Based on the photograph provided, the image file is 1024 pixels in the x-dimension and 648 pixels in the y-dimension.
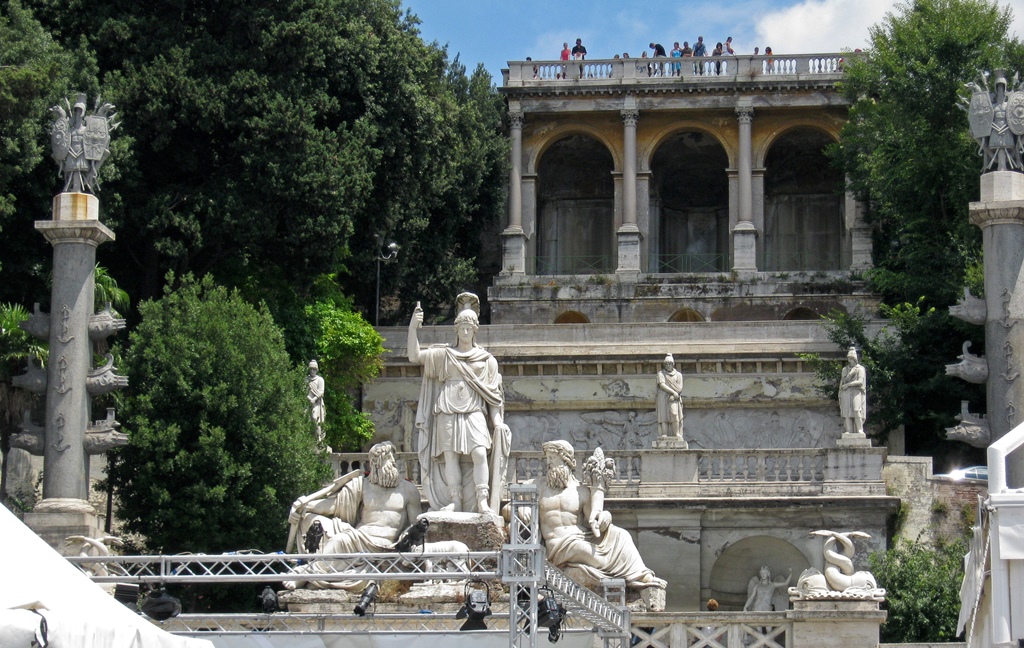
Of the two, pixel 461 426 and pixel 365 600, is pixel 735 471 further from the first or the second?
pixel 365 600

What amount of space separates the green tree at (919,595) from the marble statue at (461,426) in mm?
7625

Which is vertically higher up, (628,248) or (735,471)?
(628,248)

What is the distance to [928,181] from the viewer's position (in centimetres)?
4147

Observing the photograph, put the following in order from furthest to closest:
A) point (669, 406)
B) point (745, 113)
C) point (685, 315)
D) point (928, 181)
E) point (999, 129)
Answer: point (745, 113), point (685, 315), point (928, 181), point (669, 406), point (999, 129)

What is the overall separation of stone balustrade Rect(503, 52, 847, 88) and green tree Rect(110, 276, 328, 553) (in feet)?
88.1

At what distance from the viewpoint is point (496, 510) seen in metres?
22.7

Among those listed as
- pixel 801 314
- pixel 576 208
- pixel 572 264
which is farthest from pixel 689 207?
pixel 801 314

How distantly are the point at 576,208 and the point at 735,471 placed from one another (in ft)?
103

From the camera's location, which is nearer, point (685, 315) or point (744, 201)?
point (685, 315)

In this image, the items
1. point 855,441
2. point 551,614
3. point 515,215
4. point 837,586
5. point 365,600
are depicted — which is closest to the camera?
point 551,614

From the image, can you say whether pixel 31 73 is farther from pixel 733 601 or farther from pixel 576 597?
pixel 576 597

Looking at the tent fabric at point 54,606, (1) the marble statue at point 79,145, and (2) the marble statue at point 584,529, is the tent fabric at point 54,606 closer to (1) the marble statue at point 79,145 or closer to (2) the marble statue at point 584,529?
(2) the marble statue at point 584,529

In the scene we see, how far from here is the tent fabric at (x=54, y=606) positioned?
12.2 m

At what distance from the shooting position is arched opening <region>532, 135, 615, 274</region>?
200 feet
